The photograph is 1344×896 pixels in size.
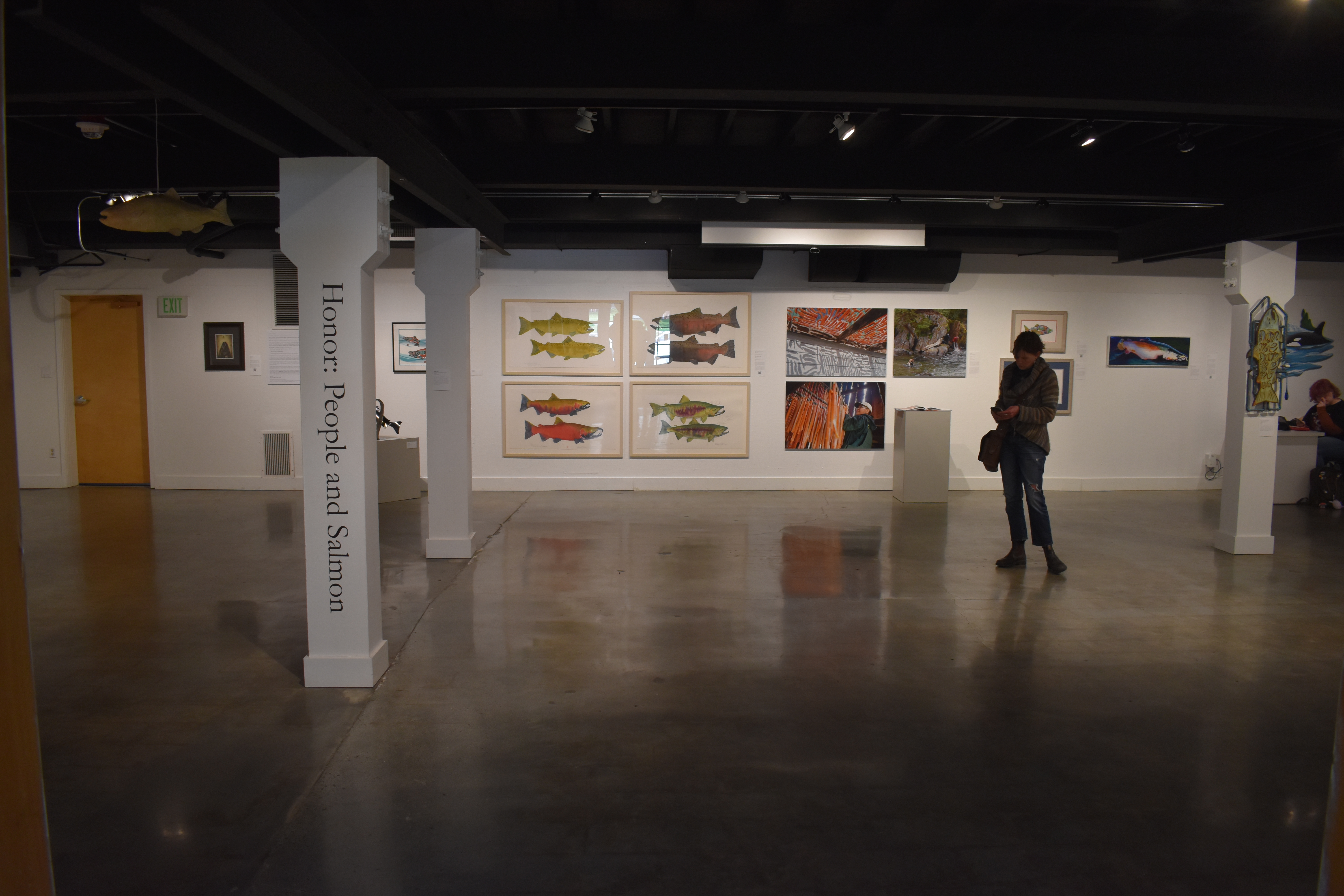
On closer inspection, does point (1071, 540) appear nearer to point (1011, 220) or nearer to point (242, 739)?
point (1011, 220)

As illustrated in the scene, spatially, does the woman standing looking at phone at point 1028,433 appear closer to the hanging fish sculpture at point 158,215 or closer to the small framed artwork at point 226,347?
the hanging fish sculpture at point 158,215

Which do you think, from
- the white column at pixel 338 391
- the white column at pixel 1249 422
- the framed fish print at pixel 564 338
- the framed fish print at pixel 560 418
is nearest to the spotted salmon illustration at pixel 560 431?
the framed fish print at pixel 560 418

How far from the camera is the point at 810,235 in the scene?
7.60m

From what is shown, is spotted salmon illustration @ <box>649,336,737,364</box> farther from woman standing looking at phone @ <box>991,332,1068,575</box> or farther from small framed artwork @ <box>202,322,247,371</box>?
small framed artwork @ <box>202,322,247,371</box>

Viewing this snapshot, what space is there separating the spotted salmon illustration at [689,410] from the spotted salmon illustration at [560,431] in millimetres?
916

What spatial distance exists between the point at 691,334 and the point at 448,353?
4021mm

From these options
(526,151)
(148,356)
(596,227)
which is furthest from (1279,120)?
(148,356)

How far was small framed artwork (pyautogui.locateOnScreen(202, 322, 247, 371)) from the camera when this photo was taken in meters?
9.49

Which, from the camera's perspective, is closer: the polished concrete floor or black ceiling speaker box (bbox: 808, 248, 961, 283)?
the polished concrete floor

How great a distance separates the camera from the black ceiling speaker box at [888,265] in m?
9.16

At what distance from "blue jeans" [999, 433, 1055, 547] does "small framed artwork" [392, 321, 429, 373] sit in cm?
682

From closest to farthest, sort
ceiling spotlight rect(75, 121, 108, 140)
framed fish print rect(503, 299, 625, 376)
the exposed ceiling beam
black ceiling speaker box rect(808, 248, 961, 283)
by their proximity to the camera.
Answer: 1. the exposed ceiling beam
2. ceiling spotlight rect(75, 121, 108, 140)
3. black ceiling speaker box rect(808, 248, 961, 283)
4. framed fish print rect(503, 299, 625, 376)

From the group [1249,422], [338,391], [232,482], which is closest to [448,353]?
[338,391]

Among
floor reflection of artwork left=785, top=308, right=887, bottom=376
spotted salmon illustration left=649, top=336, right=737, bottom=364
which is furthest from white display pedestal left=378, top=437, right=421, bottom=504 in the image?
floor reflection of artwork left=785, top=308, right=887, bottom=376
